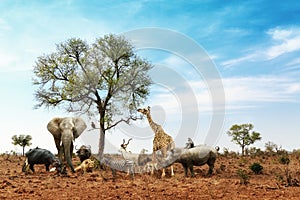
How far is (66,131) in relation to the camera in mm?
17438

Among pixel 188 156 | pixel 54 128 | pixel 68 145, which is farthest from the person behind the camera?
pixel 54 128

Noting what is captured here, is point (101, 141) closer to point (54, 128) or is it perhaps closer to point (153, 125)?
point (54, 128)

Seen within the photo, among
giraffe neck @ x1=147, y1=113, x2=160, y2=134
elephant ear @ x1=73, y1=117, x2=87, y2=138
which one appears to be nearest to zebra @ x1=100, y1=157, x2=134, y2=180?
giraffe neck @ x1=147, y1=113, x2=160, y2=134

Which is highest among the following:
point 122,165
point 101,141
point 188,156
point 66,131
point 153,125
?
point 153,125

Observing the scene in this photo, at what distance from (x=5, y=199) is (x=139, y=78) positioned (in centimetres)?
1874

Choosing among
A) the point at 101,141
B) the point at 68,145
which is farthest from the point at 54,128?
the point at 101,141

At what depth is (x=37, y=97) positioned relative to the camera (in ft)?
91.0

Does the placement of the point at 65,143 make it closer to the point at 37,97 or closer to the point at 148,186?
the point at 148,186

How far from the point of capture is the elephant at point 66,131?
17.0 metres

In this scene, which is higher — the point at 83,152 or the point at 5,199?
the point at 83,152

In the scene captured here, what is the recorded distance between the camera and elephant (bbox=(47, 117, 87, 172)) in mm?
16953

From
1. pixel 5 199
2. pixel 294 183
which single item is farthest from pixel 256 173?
pixel 5 199

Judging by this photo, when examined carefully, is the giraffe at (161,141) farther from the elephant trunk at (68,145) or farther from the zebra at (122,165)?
the elephant trunk at (68,145)

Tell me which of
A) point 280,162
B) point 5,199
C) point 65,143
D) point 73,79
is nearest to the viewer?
point 5,199
